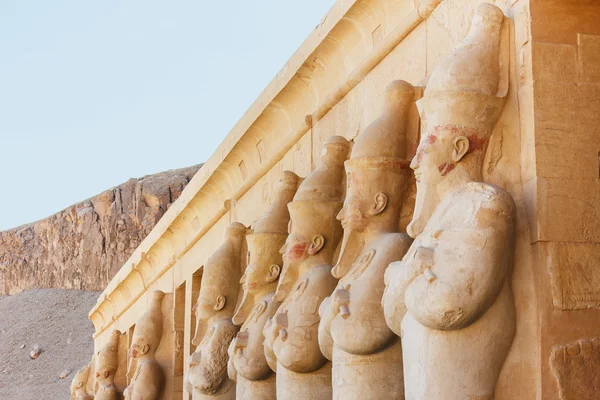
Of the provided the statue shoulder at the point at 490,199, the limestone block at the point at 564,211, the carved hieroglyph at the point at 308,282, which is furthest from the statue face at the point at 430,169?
the carved hieroglyph at the point at 308,282

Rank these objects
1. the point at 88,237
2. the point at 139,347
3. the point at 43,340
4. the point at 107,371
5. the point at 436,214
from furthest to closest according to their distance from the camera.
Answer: the point at 88,237, the point at 43,340, the point at 107,371, the point at 139,347, the point at 436,214

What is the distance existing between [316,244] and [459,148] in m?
2.00

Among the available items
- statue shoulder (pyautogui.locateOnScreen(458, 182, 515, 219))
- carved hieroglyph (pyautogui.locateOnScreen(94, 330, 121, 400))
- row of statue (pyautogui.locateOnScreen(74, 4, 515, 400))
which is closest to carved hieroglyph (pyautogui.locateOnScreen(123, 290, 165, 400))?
carved hieroglyph (pyautogui.locateOnScreen(94, 330, 121, 400))

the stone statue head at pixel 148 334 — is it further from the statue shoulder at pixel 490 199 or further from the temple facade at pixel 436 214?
the statue shoulder at pixel 490 199

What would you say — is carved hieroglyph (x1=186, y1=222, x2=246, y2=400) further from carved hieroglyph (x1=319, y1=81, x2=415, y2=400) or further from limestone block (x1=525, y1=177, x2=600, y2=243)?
limestone block (x1=525, y1=177, x2=600, y2=243)

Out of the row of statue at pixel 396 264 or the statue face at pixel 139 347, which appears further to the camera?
the statue face at pixel 139 347

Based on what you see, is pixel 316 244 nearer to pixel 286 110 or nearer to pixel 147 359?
pixel 286 110

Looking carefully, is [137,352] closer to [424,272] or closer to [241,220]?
[241,220]

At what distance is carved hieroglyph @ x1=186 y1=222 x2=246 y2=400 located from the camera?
891cm

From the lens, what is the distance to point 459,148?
16.6 feet

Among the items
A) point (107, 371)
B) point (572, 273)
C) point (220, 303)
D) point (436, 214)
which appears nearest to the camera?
point (572, 273)

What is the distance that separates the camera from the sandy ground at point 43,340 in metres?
31.4

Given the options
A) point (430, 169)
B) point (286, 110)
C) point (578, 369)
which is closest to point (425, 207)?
point (430, 169)

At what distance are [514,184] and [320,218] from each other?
6.83ft
